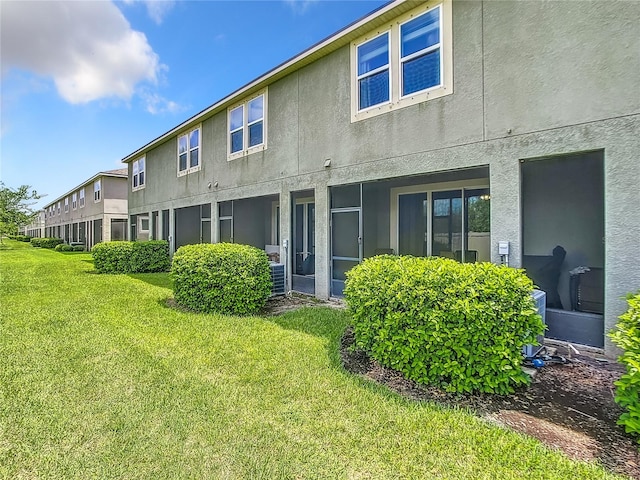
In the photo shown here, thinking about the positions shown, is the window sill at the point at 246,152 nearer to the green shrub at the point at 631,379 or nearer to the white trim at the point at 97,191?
the green shrub at the point at 631,379

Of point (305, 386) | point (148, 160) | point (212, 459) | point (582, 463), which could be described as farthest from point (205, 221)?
point (582, 463)

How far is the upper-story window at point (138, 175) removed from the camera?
19.6m

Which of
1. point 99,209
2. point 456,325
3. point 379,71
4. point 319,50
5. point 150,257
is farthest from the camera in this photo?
point 99,209

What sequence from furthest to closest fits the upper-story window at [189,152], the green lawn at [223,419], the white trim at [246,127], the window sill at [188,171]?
the upper-story window at [189,152], the window sill at [188,171], the white trim at [246,127], the green lawn at [223,419]

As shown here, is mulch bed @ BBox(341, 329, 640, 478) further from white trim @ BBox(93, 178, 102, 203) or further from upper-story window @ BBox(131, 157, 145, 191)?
white trim @ BBox(93, 178, 102, 203)

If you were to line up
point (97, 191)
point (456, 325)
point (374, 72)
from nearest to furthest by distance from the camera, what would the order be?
point (456, 325) < point (374, 72) < point (97, 191)

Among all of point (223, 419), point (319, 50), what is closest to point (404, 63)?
point (319, 50)

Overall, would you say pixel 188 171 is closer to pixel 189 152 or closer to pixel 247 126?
pixel 189 152

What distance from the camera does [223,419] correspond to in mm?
3342

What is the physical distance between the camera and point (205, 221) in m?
14.5

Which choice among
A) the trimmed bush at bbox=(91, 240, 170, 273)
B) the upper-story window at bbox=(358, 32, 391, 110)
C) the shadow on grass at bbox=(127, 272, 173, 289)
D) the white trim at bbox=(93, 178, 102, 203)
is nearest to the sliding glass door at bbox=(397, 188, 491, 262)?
the upper-story window at bbox=(358, 32, 391, 110)

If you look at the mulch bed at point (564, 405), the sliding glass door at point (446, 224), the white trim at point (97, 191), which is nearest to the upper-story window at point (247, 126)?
the sliding glass door at point (446, 224)

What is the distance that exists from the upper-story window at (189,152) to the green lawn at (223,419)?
9.76 metres

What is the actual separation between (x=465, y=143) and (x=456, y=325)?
3.63m
